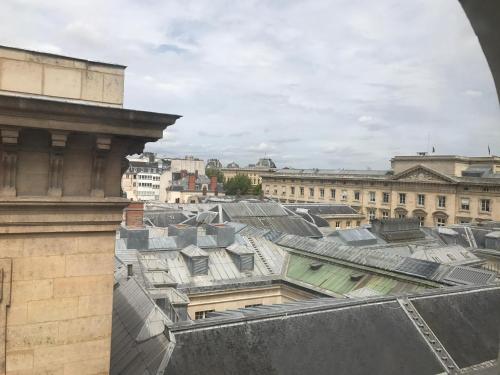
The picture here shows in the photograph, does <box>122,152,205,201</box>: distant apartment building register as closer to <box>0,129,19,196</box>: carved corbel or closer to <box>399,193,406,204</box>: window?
<box>399,193,406,204</box>: window

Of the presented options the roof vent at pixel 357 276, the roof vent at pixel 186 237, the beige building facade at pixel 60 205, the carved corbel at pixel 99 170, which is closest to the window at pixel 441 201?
the roof vent at pixel 186 237

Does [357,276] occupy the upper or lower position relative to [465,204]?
lower

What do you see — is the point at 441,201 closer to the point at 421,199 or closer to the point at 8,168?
the point at 421,199

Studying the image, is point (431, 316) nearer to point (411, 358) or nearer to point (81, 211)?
point (411, 358)

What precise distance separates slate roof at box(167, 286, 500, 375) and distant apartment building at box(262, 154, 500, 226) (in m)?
60.7

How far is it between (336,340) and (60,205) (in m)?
9.09

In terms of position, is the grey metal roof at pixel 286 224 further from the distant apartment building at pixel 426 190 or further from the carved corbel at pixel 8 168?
the carved corbel at pixel 8 168

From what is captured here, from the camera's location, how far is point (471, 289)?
661 inches

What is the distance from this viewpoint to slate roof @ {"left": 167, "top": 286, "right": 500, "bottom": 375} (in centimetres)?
1152

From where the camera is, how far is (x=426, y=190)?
77750 millimetres

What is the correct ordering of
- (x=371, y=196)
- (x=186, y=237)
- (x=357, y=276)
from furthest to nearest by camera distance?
(x=371, y=196), (x=186, y=237), (x=357, y=276)

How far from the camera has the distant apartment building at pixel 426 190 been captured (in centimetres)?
7050

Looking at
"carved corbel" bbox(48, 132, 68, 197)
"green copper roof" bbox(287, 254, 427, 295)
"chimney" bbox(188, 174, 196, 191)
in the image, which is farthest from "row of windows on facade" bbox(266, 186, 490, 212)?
"carved corbel" bbox(48, 132, 68, 197)

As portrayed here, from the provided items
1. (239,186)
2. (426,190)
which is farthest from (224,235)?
(239,186)
